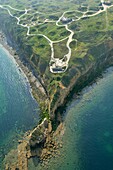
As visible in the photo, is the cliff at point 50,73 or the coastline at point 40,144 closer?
the coastline at point 40,144

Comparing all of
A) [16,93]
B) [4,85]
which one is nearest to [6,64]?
[4,85]

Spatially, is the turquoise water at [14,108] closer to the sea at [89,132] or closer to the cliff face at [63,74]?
the cliff face at [63,74]

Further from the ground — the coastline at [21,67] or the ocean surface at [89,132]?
the coastline at [21,67]

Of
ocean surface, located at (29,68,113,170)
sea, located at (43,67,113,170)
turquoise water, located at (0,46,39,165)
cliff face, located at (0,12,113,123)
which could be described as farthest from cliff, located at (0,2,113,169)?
sea, located at (43,67,113,170)

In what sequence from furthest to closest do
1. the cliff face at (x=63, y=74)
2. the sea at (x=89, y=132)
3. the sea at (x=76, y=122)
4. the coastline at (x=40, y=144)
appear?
the cliff face at (x=63, y=74), the coastline at (x=40, y=144), the sea at (x=76, y=122), the sea at (x=89, y=132)

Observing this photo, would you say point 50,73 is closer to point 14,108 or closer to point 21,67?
point 14,108

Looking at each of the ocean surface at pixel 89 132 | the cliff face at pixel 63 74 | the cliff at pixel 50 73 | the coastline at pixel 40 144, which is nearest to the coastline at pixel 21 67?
the cliff at pixel 50 73

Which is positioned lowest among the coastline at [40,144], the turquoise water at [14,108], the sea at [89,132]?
the sea at [89,132]

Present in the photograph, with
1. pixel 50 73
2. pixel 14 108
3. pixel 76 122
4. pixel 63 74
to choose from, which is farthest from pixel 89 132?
pixel 50 73

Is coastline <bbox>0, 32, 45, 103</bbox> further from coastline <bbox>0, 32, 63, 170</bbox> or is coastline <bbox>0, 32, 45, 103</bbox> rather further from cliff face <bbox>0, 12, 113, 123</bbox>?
coastline <bbox>0, 32, 63, 170</bbox>
